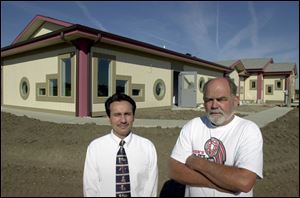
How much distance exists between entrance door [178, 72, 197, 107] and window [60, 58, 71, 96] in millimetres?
8489

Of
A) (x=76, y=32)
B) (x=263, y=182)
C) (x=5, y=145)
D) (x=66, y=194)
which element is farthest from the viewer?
(x=76, y=32)

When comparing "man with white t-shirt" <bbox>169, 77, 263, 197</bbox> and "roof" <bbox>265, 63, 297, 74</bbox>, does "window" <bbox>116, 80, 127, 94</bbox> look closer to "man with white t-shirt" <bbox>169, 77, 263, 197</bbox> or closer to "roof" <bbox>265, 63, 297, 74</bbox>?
"man with white t-shirt" <bbox>169, 77, 263, 197</bbox>

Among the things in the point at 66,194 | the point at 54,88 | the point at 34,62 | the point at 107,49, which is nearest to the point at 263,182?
the point at 66,194

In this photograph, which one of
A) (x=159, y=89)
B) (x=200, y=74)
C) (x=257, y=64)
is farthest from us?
(x=257, y=64)

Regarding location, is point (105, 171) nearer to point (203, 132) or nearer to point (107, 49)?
point (203, 132)

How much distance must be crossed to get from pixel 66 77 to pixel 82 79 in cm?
141

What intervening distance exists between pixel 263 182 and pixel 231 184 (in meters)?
2.75

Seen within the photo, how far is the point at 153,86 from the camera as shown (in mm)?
15172

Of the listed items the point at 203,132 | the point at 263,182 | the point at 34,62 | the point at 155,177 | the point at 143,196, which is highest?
the point at 34,62

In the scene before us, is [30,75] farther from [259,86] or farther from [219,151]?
[259,86]

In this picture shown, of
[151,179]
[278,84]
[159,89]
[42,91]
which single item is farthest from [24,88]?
[278,84]

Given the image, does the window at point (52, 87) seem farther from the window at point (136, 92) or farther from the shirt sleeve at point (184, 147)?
the shirt sleeve at point (184, 147)

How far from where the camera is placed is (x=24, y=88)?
15086 mm

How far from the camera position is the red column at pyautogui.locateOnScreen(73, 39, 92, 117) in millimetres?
11047
